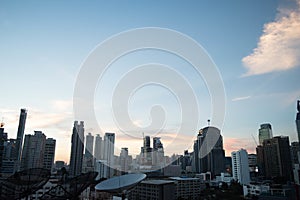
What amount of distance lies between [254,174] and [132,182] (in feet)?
116

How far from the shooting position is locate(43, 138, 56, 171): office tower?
34375mm

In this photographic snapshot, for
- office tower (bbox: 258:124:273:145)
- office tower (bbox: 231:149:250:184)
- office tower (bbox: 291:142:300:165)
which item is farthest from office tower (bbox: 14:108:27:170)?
office tower (bbox: 258:124:273:145)

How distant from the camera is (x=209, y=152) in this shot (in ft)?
147

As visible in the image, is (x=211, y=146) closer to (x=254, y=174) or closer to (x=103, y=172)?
(x=254, y=174)

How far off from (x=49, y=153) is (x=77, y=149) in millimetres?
7770

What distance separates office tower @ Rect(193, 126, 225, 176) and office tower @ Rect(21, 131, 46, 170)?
2619cm

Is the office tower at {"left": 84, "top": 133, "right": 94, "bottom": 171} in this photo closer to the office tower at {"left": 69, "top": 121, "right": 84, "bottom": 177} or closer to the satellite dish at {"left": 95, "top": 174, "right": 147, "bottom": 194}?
the office tower at {"left": 69, "top": 121, "right": 84, "bottom": 177}

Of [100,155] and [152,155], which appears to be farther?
[152,155]

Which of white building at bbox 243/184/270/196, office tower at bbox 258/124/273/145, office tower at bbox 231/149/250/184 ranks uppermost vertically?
office tower at bbox 258/124/273/145

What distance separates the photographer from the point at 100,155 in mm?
30812

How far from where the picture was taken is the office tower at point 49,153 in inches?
1353

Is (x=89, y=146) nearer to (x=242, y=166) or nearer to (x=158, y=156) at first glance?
(x=158, y=156)

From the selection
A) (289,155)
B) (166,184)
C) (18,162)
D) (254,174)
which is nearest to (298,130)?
(289,155)

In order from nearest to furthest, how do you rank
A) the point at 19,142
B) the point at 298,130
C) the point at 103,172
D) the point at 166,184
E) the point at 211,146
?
the point at 166,184, the point at 298,130, the point at 103,172, the point at 19,142, the point at 211,146
